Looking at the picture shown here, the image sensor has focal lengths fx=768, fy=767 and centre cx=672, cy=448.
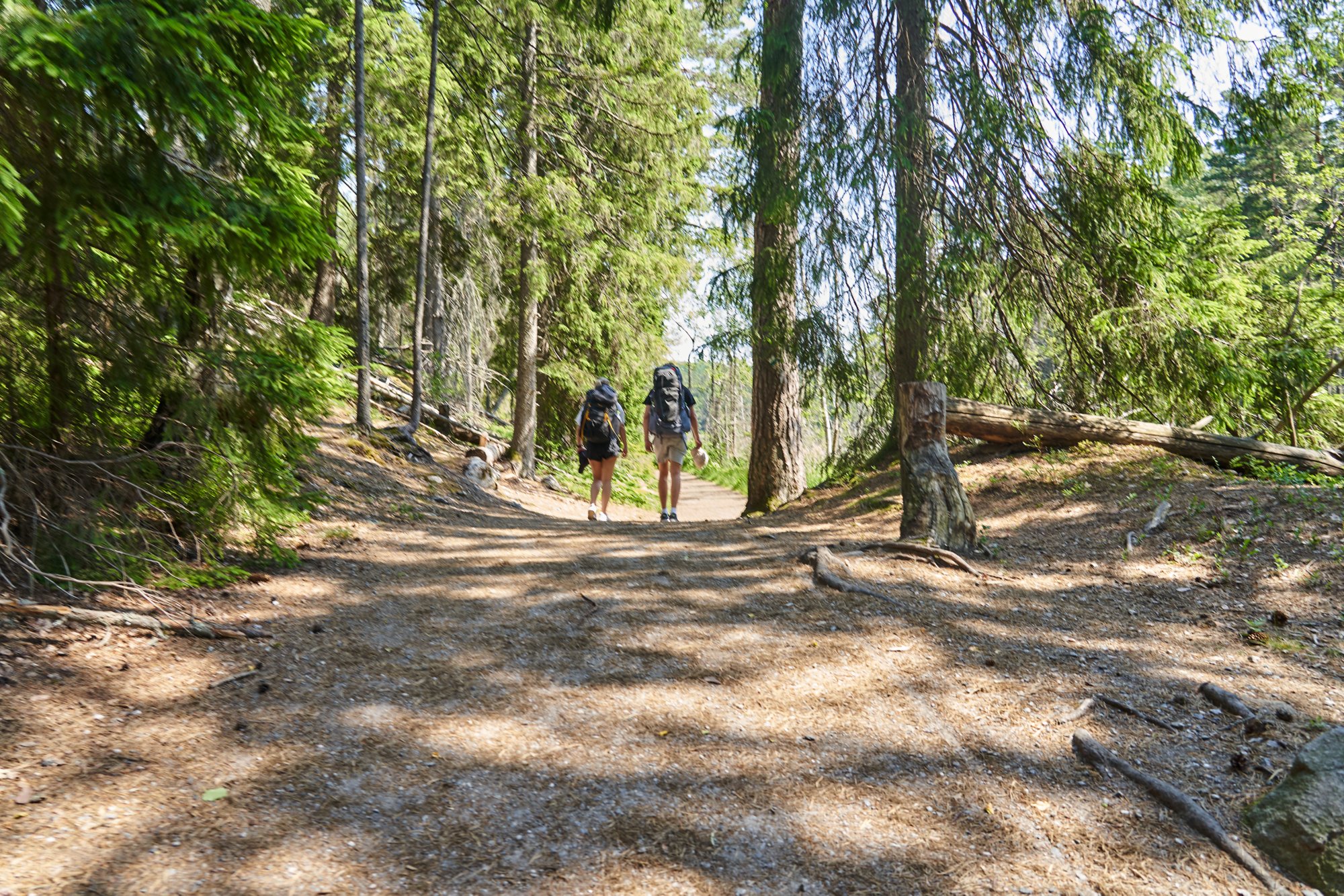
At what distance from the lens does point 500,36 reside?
41.6ft

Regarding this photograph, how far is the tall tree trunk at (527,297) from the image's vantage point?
43.4 ft

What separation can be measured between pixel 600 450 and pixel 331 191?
671cm

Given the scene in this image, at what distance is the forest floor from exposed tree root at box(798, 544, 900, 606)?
4.3 inches

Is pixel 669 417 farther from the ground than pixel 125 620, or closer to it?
farther from the ground

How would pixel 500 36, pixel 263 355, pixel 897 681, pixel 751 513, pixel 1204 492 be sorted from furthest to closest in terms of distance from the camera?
pixel 500 36, pixel 751 513, pixel 1204 492, pixel 263 355, pixel 897 681

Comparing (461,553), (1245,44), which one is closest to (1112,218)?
(1245,44)

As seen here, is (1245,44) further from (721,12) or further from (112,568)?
(112,568)

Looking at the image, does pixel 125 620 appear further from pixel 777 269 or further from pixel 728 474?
pixel 728 474

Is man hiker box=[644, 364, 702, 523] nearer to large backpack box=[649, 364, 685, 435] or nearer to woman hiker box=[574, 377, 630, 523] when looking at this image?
large backpack box=[649, 364, 685, 435]

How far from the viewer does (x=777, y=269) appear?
841cm

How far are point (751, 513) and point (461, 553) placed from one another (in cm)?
527

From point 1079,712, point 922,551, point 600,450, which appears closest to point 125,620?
point 1079,712

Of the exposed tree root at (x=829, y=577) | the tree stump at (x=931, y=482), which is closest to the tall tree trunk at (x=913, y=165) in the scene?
the tree stump at (x=931, y=482)

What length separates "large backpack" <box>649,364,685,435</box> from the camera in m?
9.90
